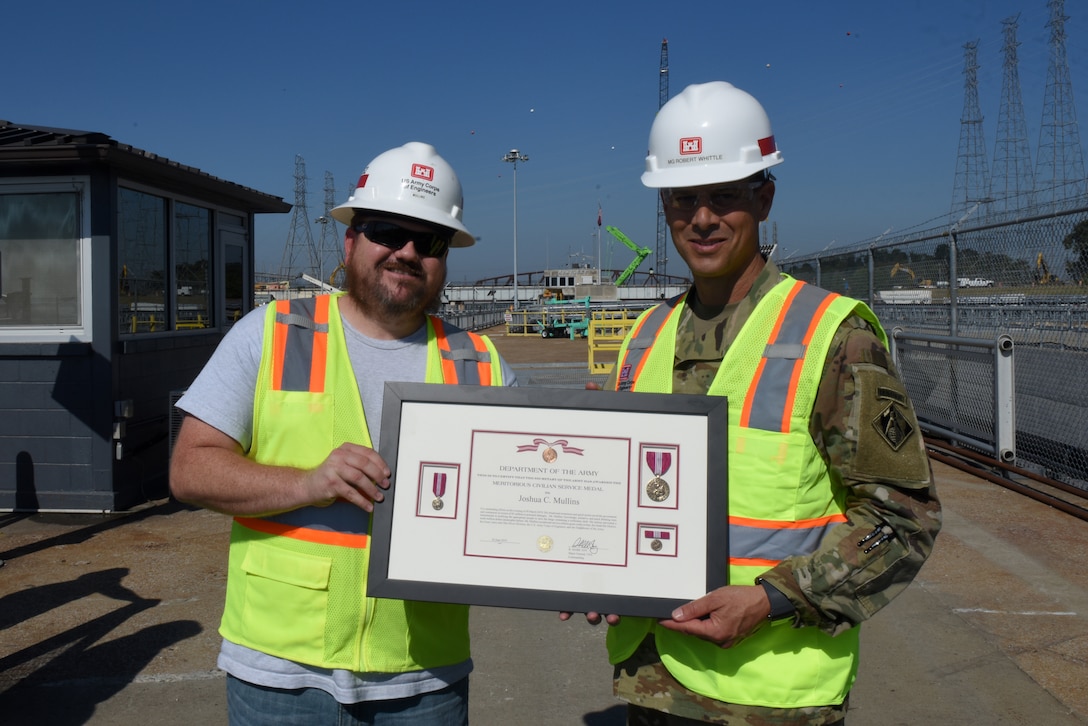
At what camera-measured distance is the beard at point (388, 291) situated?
2.56m

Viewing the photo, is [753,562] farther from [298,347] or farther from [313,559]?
[298,347]

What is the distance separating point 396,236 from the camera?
2.60 meters

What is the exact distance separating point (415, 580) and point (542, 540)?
0.33m

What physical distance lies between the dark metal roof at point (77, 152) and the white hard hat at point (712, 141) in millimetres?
6775

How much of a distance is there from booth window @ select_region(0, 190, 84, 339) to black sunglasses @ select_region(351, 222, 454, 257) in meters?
6.76

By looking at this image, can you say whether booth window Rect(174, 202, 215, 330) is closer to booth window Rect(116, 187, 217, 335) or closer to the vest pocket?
booth window Rect(116, 187, 217, 335)

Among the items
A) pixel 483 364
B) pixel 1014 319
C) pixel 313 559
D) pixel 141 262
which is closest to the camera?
pixel 313 559

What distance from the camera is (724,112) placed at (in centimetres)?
243

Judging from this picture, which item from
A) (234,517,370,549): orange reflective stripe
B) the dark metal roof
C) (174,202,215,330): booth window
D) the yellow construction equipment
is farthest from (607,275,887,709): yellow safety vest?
the yellow construction equipment

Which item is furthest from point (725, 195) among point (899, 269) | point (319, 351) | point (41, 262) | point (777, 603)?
point (899, 269)

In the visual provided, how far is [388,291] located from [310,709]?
1130 millimetres

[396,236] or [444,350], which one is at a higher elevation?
[396,236]

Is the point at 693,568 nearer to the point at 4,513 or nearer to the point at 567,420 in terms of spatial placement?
the point at 567,420

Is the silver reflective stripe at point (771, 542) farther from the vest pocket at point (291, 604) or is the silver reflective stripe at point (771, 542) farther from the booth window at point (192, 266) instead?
the booth window at point (192, 266)
